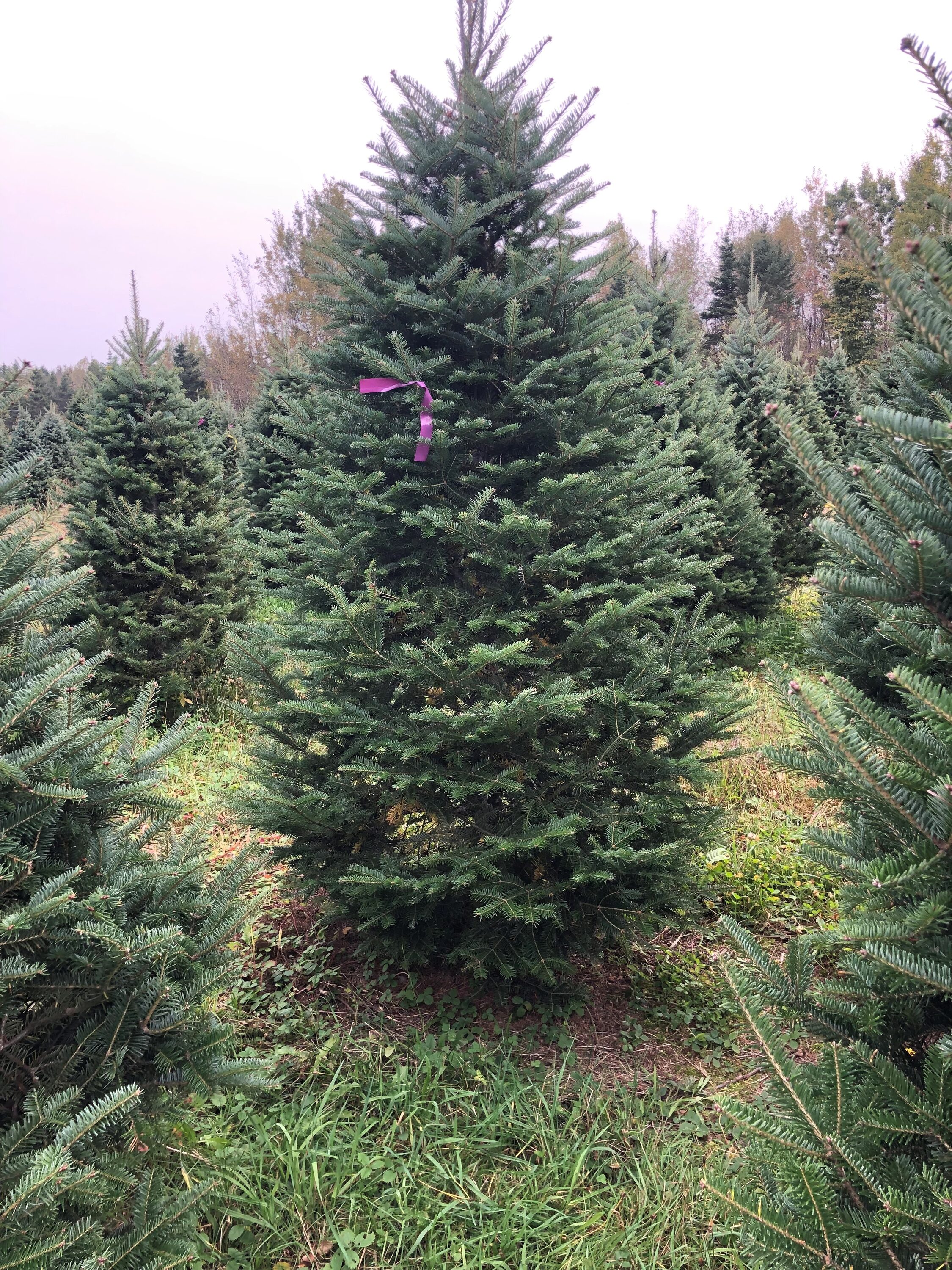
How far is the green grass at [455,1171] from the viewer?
232 cm

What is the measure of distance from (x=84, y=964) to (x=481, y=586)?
2135 millimetres

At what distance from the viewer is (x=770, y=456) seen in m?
9.23

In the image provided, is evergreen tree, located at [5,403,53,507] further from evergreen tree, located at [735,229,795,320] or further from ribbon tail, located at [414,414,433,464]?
evergreen tree, located at [735,229,795,320]

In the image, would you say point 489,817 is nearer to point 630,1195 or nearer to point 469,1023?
point 469,1023

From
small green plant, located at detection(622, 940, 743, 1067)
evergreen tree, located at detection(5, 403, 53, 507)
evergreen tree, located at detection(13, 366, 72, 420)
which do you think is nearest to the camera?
small green plant, located at detection(622, 940, 743, 1067)

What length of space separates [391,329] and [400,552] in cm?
105

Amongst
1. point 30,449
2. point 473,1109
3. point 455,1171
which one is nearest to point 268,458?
point 473,1109

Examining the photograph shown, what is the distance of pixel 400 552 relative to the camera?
3430mm

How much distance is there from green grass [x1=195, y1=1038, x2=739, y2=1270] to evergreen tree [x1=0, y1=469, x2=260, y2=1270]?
22.3 inches

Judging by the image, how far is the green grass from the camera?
7.61 ft

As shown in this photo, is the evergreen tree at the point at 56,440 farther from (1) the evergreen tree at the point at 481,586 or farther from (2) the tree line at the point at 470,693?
(1) the evergreen tree at the point at 481,586

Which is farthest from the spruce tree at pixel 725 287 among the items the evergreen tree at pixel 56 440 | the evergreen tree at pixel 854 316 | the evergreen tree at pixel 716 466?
the evergreen tree at pixel 56 440

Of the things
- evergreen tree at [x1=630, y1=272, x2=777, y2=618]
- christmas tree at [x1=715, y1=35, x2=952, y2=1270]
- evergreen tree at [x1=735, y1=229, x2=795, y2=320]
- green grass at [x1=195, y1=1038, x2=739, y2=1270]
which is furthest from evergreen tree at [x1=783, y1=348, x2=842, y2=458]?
evergreen tree at [x1=735, y1=229, x2=795, y2=320]

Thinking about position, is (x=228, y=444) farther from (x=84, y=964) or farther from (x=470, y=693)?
(x=84, y=964)
